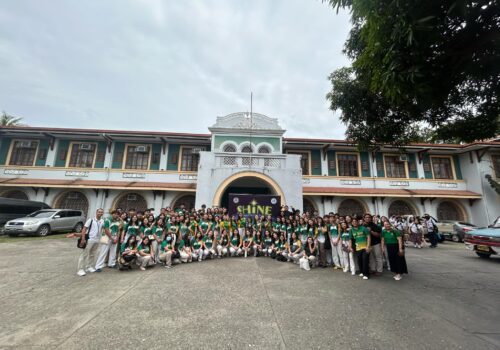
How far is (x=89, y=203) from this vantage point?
577 inches

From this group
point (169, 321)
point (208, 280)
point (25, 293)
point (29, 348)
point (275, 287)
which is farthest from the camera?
point (208, 280)

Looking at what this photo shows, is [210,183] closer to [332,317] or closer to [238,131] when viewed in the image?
[238,131]

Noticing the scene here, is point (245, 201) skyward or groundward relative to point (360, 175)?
groundward

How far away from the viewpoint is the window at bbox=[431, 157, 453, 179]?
16070 mm

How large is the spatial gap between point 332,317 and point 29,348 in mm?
4050

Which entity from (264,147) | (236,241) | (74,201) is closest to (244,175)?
(264,147)

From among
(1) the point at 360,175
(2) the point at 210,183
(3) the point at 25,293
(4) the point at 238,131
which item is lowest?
(3) the point at 25,293

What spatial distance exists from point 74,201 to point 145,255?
13.0m

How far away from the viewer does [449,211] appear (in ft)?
51.9

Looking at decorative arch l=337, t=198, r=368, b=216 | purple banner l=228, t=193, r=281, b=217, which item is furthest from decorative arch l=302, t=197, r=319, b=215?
purple banner l=228, t=193, r=281, b=217

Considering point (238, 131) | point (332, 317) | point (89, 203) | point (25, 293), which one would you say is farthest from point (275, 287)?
point (89, 203)

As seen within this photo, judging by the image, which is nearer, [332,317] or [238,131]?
[332,317]

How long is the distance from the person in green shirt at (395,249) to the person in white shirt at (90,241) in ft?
25.3

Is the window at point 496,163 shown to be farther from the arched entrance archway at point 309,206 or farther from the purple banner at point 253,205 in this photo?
the purple banner at point 253,205
